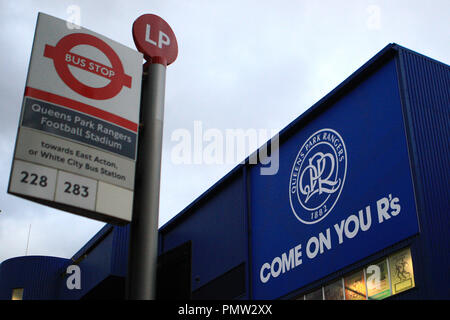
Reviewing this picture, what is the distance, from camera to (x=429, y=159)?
20.3 m

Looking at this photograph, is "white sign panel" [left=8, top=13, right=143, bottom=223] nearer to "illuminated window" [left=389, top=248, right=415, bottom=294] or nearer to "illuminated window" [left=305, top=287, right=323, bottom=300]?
"illuminated window" [left=389, top=248, right=415, bottom=294]

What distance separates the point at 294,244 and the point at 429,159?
7.31 metres

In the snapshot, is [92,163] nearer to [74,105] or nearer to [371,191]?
[74,105]

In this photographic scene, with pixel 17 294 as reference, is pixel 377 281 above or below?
below

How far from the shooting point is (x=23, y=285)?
141ft

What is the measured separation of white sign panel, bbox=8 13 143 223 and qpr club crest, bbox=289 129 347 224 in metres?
16.8

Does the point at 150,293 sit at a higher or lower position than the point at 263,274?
lower

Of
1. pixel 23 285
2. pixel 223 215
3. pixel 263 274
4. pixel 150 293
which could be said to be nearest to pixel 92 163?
pixel 150 293

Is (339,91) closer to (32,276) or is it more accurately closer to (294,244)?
(294,244)

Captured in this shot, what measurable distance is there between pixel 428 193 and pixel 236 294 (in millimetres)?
11823

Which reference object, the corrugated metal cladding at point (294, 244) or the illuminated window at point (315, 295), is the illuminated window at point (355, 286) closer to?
the corrugated metal cladding at point (294, 244)

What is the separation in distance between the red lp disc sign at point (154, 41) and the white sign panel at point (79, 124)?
298mm

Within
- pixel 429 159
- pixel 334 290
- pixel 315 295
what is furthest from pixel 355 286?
pixel 429 159

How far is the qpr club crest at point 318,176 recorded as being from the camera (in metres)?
23.6
